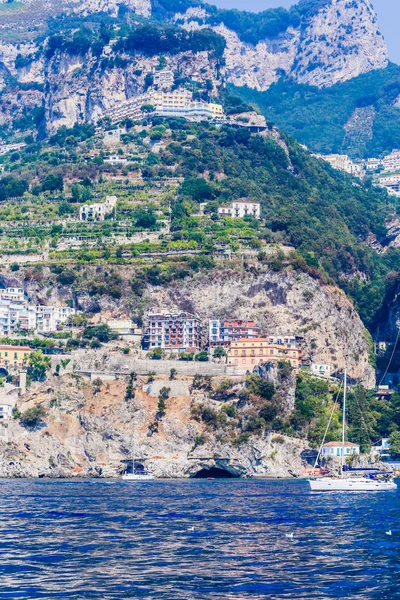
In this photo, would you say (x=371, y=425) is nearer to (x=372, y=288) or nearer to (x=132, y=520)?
(x=372, y=288)

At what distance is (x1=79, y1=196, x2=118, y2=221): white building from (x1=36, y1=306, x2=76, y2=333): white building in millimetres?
20822

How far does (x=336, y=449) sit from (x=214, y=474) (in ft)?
38.7

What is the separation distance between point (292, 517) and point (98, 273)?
82286mm

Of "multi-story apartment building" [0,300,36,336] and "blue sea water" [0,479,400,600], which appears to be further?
"multi-story apartment building" [0,300,36,336]

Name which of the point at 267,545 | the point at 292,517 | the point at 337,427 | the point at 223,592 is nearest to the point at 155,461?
the point at 337,427

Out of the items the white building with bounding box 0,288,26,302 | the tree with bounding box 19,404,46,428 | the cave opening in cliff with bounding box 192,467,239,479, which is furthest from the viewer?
the white building with bounding box 0,288,26,302

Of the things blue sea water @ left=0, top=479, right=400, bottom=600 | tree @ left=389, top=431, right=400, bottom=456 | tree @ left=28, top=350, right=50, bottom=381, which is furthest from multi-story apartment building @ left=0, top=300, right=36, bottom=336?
blue sea water @ left=0, top=479, right=400, bottom=600

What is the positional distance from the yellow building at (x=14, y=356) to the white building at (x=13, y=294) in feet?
46.3

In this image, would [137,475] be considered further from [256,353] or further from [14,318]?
[14,318]

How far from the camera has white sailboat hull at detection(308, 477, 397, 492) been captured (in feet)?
300

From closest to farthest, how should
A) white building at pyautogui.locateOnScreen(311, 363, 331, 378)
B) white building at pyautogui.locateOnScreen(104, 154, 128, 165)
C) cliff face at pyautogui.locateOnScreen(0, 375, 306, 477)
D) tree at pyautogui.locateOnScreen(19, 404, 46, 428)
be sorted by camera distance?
cliff face at pyautogui.locateOnScreen(0, 375, 306, 477) < tree at pyautogui.locateOnScreen(19, 404, 46, 428) < white building at pyautogui.locateOnScreen(311, 363, 331, 378) < white building at pyautogui.locateOnScreen(104, 154, 128, 165)

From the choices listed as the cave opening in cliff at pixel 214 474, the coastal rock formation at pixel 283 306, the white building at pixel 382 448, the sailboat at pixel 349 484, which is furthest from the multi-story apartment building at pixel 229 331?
the sailboat at pixel 349 484

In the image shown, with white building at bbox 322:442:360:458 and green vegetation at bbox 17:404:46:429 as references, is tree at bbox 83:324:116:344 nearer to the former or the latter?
green vegetation at bbox 17:404:46:429

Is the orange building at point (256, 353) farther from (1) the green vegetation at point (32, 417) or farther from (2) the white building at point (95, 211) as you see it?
(2) the white building at point (95, 211)
